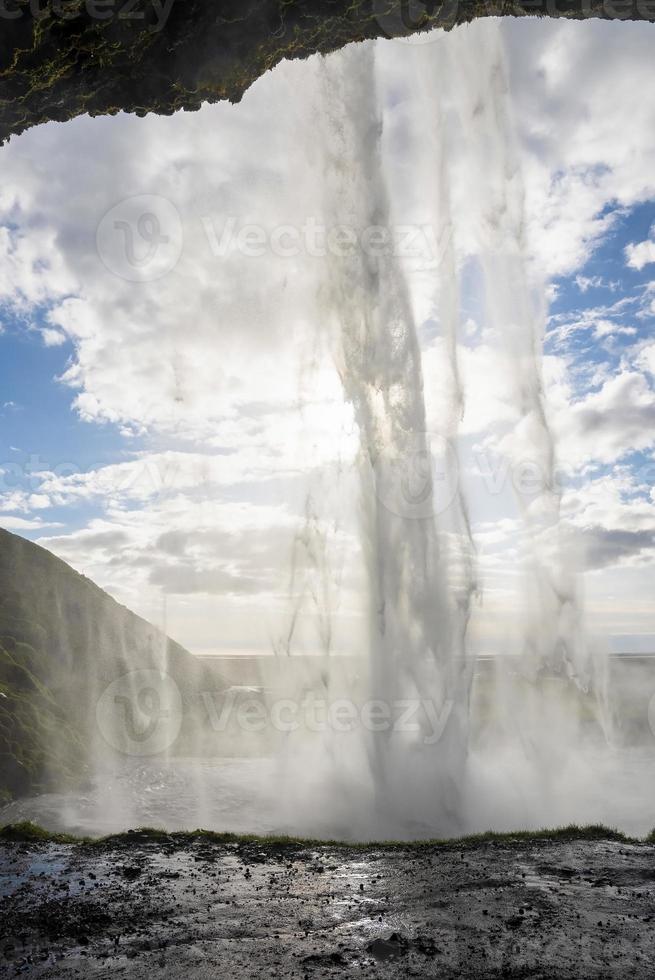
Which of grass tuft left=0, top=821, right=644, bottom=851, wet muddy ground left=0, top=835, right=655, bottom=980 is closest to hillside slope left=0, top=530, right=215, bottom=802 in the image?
grass tuft left=0, top=821, right=644, bottom=851

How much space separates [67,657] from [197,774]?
2450 cm

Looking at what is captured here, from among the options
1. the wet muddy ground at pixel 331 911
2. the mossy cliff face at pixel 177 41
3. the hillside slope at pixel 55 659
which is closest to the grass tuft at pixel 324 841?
the wet muddy ground at pixel 331 911

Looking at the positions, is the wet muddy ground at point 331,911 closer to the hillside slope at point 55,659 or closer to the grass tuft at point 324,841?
the grass tuft at point 324,841

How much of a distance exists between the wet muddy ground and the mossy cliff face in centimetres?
1995

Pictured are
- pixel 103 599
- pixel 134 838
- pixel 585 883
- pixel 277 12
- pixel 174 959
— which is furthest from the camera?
pixel 103 599

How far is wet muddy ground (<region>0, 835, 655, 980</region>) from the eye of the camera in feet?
31.0

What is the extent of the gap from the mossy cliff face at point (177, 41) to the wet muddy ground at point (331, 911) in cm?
1995

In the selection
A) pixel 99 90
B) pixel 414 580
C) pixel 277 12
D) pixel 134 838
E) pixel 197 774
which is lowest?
pixel 197 774

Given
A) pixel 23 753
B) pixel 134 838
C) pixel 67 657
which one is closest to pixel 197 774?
pixel 23 753

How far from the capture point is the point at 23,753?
44.2 metres

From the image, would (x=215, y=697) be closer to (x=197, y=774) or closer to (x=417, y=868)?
(x=197, y=774)

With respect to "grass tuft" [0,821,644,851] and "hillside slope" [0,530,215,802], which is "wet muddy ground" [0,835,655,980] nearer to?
"grass tuft" [0,821,644,851]

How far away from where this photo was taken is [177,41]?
53.3 ft

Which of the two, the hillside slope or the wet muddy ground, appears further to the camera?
the hillside slope
